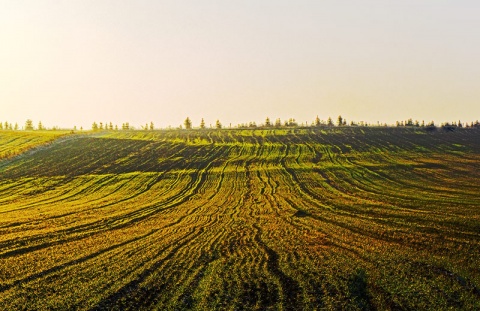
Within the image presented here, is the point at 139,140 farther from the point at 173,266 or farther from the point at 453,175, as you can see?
the point at 173,266

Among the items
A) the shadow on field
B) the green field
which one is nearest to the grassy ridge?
the green field

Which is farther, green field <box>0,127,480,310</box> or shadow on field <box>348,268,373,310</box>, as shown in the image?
green field <box>0,127,480,310</box>

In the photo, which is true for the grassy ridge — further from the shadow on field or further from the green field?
the shadow on field

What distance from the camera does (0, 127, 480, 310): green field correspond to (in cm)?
1622

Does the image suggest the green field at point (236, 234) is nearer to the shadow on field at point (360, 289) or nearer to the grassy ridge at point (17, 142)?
the shadow on field at point (360, 289)

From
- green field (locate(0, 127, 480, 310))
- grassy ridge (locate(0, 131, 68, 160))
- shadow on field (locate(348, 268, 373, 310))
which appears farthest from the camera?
→ grassy ridge (locate(0, 131, 68, 160))

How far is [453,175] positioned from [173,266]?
1931 inches

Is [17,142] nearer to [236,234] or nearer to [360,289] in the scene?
[236,234]

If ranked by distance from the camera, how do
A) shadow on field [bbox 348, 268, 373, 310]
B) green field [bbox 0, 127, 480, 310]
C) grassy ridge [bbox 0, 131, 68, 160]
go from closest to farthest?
shadow on field [bbox 348, 268, 373, 310] → green field [bbox 0, 127, 480, 310] → grassy ridge [bbox 0, 131, 68, 160]

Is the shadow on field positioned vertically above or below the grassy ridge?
below

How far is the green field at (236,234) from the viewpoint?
16.2 m

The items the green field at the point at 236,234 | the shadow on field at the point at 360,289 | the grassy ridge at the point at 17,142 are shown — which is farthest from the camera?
the grassy ridge at the point at 17,142

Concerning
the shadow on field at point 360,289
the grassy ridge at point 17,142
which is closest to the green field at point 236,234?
the shadow on field at point 360,289

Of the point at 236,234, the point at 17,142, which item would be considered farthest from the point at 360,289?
the point at 17,142
